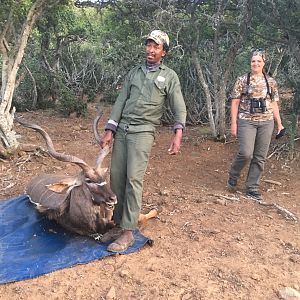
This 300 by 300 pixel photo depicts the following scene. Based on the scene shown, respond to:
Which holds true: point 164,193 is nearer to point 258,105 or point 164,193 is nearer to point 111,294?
point 258,105

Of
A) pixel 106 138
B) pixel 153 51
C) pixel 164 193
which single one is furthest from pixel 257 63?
pixel 106 138

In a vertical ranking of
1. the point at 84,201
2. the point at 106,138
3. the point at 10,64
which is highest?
the point at 10,64

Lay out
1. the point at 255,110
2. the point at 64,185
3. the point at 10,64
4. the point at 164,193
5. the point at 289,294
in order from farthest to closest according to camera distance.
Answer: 1. the point at 10,64
2. the point at 164,193
3. the point at 255,110
4. the point at 64,185
5. the point at 289,294

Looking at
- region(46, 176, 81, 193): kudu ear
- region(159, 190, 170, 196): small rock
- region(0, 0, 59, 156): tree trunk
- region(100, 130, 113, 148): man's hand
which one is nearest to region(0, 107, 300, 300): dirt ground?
region(159, 190, 170, 196): small rock

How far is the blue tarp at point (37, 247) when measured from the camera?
4.09m

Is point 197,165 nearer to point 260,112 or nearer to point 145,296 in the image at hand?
point 260,112

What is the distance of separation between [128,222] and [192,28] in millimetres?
4361

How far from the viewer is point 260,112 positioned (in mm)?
5570

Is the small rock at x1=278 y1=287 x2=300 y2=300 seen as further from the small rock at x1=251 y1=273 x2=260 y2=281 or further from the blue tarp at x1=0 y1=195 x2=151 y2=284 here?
the blue tarp at x1=0 y1=195 x2=151 y2=284

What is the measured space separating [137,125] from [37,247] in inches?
61.4

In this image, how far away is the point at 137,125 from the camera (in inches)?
181

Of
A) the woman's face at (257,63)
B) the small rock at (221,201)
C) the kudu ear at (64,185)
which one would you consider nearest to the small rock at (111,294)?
the kudu ear at (64,185)

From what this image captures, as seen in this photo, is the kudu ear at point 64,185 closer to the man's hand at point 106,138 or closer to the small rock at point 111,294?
the man's hand at point 106,138

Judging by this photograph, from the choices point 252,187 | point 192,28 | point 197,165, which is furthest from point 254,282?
point 192,28
